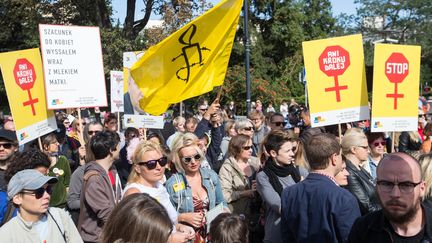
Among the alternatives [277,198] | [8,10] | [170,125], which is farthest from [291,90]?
[277,198]

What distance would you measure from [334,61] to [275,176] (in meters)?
2.51

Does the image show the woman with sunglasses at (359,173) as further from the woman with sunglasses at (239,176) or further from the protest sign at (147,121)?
the protest sign at (147,121)

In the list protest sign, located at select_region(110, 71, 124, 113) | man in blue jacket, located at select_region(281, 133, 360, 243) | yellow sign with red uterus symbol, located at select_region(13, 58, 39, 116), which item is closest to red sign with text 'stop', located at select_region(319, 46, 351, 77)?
man in blue jacket, located at select_region(281, 133, 360, 243)

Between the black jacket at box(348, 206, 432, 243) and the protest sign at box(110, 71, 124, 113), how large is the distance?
9.35 m

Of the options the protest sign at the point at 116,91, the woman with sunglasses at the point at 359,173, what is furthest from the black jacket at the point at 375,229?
the protest sign at the point at 116,91

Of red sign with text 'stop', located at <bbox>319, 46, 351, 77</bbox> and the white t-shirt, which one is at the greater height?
red sign with text 'stop', located at <bbox>319, 46, 351, 77</bbox>

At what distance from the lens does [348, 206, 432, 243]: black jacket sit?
2.79 m

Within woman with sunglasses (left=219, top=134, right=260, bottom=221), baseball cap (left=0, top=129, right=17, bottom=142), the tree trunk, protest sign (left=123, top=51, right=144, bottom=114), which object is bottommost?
woman with sunglasses (left=219, top=134, right=260, bottom=221)

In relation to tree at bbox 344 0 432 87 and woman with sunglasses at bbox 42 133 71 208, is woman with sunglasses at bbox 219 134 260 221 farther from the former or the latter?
tree at bbox 344 0 432 87

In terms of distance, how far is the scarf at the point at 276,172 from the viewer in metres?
4.87

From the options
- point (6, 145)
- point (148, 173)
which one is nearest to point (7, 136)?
point (6, 145)

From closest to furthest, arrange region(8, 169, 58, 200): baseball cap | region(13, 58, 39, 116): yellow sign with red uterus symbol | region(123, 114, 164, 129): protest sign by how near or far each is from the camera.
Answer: region(8, 169, 58, 200): baseball cap → region(13, 58, 39, 116): yellow sign with red uterus symbol → region(123, 114, 164, 129): protest sign

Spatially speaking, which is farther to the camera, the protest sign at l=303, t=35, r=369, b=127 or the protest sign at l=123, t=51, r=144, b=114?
the protest sign at l=123, t=51, r=144, b=114

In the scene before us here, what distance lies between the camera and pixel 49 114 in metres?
7.54
